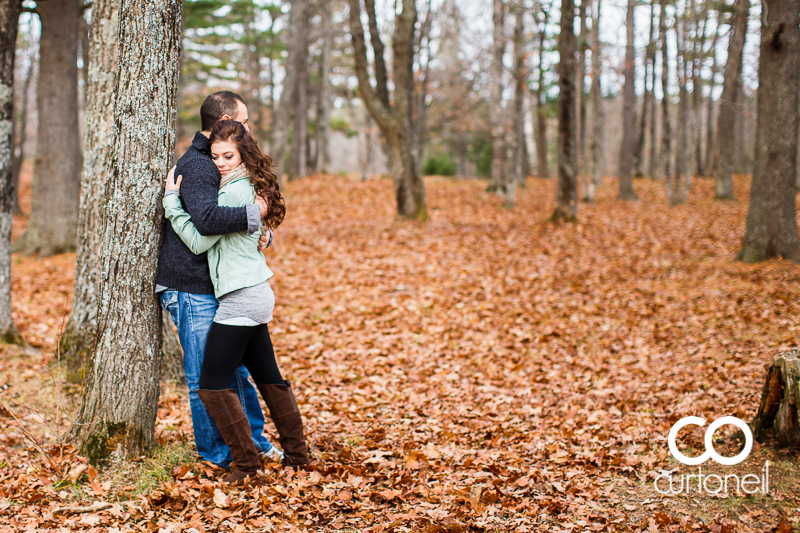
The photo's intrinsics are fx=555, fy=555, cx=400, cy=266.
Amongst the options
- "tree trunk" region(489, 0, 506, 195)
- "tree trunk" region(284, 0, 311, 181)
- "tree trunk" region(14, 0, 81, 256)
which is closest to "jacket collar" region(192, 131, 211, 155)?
"tree trunk" region(14, 0, 81, 256)

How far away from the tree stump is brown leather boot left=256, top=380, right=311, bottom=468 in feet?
10.1

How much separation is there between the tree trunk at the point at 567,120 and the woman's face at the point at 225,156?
35.7 ft

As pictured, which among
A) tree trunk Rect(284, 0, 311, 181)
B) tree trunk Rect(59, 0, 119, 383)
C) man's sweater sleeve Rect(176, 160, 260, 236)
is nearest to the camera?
man's sweater sleeve Rect(176, 160, 260, 236)

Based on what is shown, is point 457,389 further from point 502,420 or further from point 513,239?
point 513,239

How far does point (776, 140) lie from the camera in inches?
337

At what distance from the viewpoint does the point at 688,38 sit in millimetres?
14992

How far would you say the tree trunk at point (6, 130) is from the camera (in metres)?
5.06

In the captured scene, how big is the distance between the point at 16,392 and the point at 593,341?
595 centimetres

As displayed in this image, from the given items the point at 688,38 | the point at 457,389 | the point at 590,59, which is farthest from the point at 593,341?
the point at 590,59

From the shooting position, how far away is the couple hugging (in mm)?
3148

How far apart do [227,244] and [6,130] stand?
11.6 feet

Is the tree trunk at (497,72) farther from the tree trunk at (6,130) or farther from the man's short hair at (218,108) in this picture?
the man's short hair at (218,108)

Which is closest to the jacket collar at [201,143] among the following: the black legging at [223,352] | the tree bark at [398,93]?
the black legging at [223,352]

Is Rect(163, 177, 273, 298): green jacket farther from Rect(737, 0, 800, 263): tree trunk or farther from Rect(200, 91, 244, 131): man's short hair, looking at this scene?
Rect(737, 0, 800, 263): tree trunk
